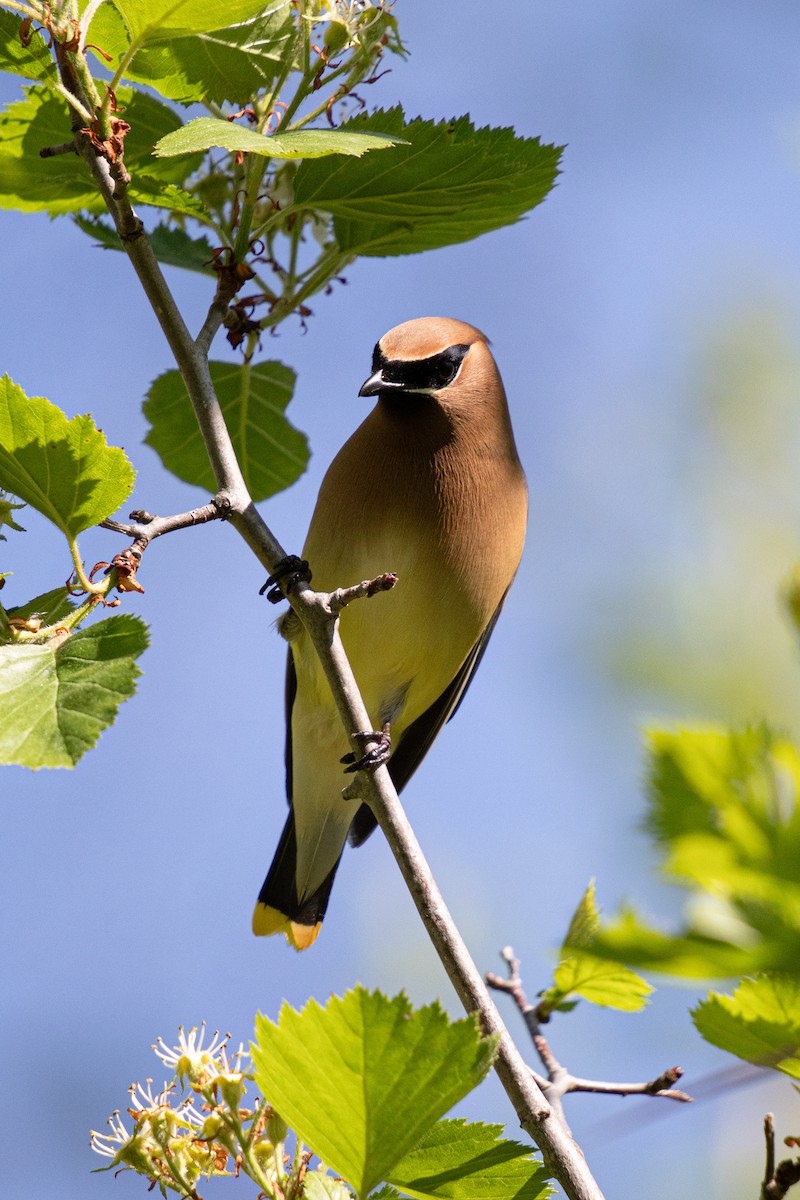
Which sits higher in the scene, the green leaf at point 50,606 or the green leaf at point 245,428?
the green leaf at point 245,428

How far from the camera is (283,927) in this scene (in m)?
5.15

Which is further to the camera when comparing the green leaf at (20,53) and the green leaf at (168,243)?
the green leaf at (168,243)

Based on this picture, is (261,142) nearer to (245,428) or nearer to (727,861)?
(245,428)

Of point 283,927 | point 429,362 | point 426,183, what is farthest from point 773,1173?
point 283,927

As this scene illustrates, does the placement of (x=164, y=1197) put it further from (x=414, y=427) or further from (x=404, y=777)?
(x=404, y=777)

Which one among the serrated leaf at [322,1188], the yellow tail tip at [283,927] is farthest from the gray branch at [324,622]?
the yellow tail tip at [283,927]

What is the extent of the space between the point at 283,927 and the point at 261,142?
11.5 ft

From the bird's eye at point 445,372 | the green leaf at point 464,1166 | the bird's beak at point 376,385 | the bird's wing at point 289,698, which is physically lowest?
the green leaf at point 464,1166

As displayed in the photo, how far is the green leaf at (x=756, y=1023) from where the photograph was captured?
1247mm

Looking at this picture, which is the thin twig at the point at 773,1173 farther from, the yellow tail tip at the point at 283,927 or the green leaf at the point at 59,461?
the yellow tail tip at the point at 283,927

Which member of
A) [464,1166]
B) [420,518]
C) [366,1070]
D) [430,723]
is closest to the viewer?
[366,1070]

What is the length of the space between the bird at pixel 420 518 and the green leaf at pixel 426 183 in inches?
31.7

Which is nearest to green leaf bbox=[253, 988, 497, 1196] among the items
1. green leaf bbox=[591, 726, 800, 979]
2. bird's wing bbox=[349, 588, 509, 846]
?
green leaf bbox=[591, 726, 800, 979]

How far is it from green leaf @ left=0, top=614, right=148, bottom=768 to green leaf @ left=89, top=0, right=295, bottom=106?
1.30 metres
